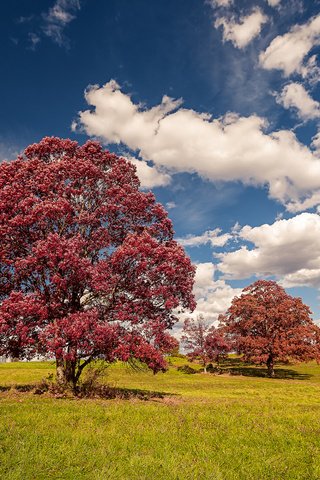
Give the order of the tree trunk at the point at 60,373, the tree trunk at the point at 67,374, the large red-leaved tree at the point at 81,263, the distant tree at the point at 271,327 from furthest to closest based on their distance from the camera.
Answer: the distant tree at the point at 271,327 < the tree trunk at the point at 60,373 < the tree trunk at the point at 67,374 < the large red-leaved tree at the point at 81,263

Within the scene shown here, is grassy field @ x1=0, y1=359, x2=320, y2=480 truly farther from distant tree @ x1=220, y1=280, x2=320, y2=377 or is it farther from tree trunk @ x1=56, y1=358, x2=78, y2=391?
distant tree @ x1=220, y1=280, x2=320, y2=377

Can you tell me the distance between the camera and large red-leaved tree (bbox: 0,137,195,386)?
67.0ft

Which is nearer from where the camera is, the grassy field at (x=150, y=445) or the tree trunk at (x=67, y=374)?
the grassy field at (x=150, y=445)

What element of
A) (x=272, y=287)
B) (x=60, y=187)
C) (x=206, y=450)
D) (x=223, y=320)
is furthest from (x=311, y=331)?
(x=206, y=450)

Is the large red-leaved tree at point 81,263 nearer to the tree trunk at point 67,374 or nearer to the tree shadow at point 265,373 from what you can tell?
the tree trunk at point 67,374

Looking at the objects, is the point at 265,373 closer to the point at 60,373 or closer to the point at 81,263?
the point at 60,373

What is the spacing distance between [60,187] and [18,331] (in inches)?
358

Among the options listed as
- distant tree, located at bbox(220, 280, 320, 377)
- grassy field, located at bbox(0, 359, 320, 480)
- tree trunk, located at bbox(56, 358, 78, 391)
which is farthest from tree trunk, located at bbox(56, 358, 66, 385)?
distant tree, located at bbox(220, 280, 320, 377)

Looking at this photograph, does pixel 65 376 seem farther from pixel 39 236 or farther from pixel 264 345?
pixel 264 345

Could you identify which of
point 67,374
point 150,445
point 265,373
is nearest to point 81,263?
point 67,374

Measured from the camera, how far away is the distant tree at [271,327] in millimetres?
58281

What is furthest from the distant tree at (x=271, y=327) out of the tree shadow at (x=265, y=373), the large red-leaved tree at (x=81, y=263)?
the large red-leaved tree at (x=81, y=263)

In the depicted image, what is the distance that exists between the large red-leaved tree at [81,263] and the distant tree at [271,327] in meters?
39.8

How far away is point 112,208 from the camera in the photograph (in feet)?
80.0
